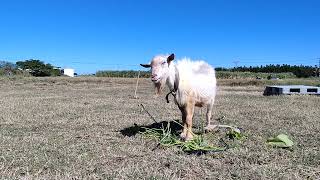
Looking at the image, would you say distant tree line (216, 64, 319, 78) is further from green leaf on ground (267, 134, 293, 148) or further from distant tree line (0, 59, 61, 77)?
green leaf on ground (267, 134, 293, 148)

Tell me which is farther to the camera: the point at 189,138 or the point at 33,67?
the point at 33,67

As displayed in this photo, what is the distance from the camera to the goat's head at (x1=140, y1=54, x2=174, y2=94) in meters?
7.95

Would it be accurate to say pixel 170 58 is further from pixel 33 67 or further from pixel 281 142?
pixel 33 67

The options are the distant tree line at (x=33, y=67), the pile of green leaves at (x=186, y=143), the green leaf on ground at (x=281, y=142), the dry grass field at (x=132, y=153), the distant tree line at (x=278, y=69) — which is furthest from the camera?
the distant tree line at (x=278, y=69)

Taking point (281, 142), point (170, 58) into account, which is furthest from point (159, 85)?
point (281, 142)

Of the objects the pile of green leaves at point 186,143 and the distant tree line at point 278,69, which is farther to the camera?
the distant tree line at point 278,69

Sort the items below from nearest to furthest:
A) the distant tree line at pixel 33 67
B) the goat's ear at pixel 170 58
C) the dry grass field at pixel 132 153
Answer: the dry grass field at pixel 132 153 < the goat's ear at pixel 170 58 < the distant tree line at pixel 33 67

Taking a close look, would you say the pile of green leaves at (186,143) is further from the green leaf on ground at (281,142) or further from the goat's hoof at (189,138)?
the green leaf on ground at (281,142)

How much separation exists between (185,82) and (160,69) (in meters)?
0.73

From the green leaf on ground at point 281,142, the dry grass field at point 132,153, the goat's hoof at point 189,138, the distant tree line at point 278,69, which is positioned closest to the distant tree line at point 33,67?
the distant tree line at point 278,69

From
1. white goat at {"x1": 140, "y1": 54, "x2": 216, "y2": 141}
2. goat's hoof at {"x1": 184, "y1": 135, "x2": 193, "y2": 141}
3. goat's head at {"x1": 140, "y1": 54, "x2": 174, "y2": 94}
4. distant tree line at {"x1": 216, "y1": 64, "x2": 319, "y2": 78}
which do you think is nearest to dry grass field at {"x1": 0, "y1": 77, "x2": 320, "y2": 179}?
goat's hoof at {"x1": 184, "y1": 135, "x2": 193, "y2": 141}

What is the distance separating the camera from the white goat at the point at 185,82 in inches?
317

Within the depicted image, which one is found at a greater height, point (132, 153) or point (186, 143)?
point (186, 143)

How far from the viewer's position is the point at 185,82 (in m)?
8.45
